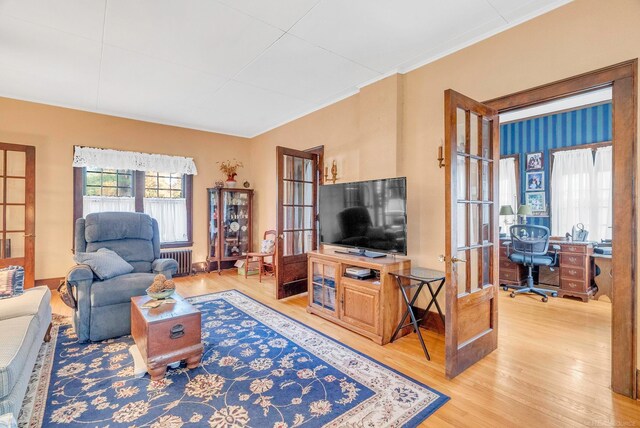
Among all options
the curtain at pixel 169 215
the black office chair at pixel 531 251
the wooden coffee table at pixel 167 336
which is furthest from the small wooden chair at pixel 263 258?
the black office chair at pixel 531 251

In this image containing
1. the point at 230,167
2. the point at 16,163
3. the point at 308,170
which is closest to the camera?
the point at 16,163

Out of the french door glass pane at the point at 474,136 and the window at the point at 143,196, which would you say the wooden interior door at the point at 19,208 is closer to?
the window at the point at 143,196

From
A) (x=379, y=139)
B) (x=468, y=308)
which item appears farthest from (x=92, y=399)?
(x=379, y=139)

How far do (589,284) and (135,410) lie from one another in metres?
5.30

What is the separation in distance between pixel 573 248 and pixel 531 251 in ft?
1.64

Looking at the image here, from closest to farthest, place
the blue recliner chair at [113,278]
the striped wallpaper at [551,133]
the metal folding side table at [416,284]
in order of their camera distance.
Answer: the metal folding side table at [416,284] < the blue recliner chair at [113,278] < the striped wallpaper at [551,133]

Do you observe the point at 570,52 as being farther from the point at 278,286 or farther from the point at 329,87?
the point at 278,286

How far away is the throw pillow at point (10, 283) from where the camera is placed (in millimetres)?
2535

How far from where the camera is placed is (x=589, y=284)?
4.18 metres

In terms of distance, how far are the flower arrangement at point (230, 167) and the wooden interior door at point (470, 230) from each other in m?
4.45

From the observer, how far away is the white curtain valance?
183 inches

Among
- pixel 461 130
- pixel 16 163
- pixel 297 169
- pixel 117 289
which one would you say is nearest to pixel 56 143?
pixel 16 163

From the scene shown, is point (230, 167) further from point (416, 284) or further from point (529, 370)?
point (529, 370)

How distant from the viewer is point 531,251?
4.40 m
